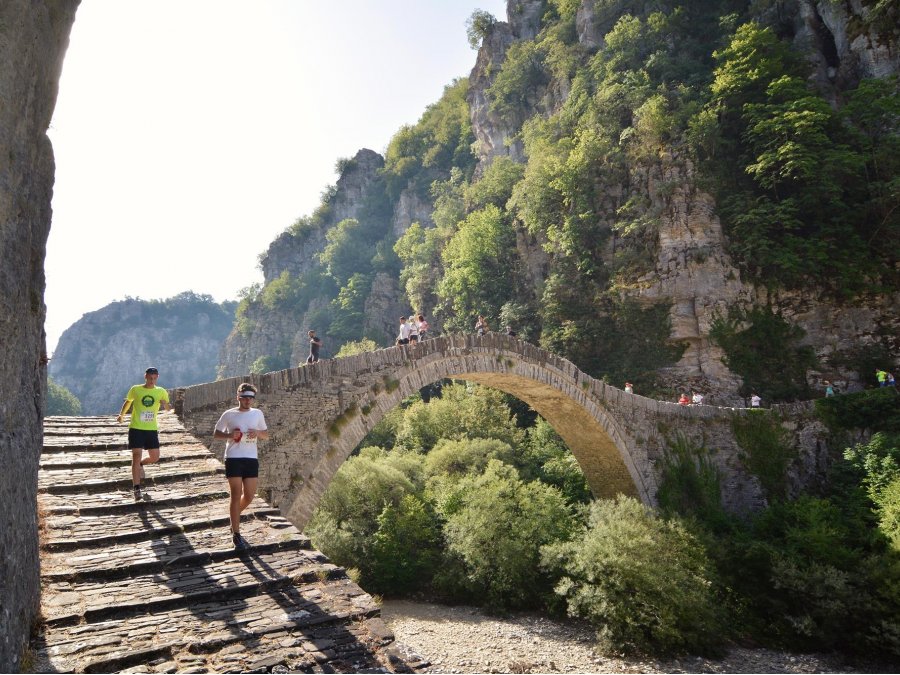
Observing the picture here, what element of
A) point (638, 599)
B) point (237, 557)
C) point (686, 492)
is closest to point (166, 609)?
point (237, 557)

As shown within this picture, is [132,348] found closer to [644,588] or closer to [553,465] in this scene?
[553,465]

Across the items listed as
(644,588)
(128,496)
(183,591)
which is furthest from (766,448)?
(183,591)

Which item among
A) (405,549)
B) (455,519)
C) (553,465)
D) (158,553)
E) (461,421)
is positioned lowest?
(405,549)

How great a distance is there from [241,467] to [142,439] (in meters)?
1.50

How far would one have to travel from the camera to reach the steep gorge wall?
226 centimetres

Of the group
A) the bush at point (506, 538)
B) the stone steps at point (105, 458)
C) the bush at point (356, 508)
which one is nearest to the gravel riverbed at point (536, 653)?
the bush at point (506, 538)

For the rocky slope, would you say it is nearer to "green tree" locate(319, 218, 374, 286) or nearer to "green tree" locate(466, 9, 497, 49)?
"green tree" locate(466, 9, 497, 49)

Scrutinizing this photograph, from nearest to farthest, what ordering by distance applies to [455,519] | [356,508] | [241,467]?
[241,467] < [455,519] < [356,508]

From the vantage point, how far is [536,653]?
454 inches

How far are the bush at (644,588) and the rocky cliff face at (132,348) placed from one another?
3584 inches

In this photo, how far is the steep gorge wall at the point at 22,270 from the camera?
2.26 meters

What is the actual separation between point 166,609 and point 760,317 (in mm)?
23072

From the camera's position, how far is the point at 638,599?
1128 centimetres

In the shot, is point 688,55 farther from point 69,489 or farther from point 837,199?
point 69,489
